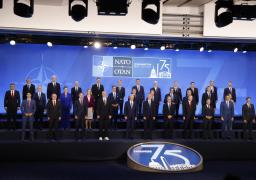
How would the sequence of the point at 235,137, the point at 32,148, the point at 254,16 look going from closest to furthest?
the point at 254,16 < the point at 32,148 < the point at 235,137

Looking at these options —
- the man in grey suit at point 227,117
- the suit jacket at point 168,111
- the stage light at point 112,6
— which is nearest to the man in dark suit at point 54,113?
the suit jacket at point 168,111

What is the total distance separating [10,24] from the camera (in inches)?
497

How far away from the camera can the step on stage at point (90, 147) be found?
1237 cm

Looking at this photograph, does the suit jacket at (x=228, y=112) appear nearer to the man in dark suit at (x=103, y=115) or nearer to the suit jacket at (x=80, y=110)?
the man in dark suit at (x=103, y=115)

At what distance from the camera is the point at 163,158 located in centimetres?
1192

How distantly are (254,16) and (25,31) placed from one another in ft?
25.0

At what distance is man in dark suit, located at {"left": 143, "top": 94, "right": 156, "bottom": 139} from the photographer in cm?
1348

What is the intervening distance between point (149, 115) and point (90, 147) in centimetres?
231

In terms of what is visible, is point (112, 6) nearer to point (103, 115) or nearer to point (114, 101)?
point (103, 115)

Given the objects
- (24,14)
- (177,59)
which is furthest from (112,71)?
(24,14)

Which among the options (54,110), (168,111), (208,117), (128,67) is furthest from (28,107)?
(208,117)

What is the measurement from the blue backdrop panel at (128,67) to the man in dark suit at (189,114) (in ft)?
8.98

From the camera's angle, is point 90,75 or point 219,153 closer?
point 219,153

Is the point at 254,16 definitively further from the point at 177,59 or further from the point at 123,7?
the point at 177,59
